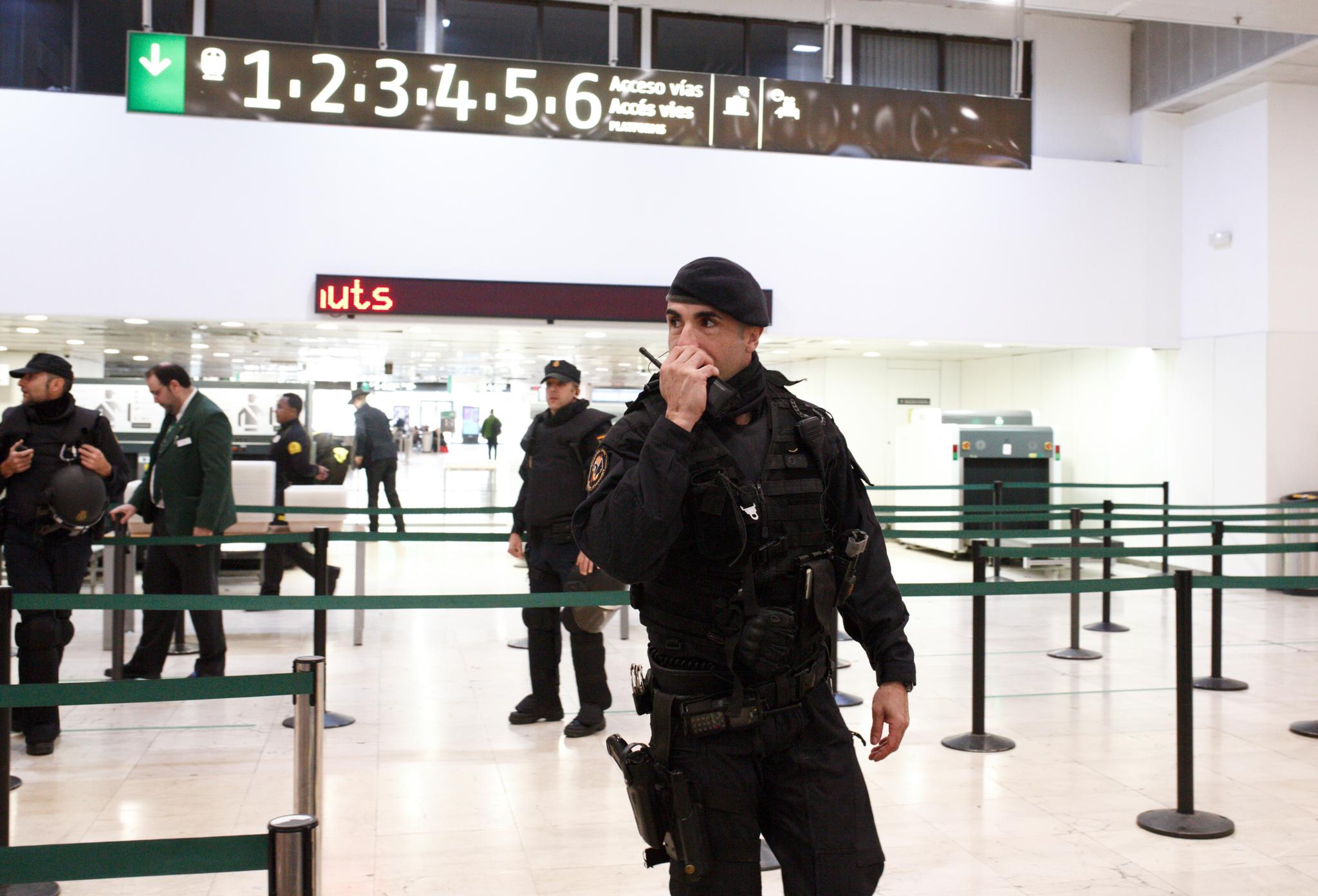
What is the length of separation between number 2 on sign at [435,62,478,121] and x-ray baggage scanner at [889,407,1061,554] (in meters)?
7.98

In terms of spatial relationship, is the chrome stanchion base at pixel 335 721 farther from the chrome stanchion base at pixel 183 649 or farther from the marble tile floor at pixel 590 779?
the chrome stanchion base at pixel 183 649

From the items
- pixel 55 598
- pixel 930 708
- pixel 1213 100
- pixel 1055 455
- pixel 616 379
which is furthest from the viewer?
pixel 616 379

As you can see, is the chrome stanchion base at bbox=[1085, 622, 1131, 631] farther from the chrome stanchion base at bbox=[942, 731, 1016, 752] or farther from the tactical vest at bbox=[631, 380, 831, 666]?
the tactical vest at bbox=[631, 380, 831, 666]

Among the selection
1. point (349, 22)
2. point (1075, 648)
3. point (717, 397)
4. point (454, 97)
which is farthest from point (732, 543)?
point (349, 22)

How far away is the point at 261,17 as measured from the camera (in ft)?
37.7

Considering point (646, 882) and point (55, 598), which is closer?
point (646, 882)

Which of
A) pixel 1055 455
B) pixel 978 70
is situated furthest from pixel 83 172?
pixel 1055 455

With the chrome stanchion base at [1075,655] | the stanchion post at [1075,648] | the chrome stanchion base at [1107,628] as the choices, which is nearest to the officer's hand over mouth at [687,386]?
the stanchion post at [1075,648]

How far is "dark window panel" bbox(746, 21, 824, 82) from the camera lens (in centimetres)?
1223

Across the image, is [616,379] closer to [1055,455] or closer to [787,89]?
[1055,455]

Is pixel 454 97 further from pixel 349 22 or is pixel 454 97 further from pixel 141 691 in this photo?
pixel 349 22

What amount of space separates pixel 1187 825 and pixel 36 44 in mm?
11913

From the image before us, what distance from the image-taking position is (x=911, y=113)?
21.9 ft

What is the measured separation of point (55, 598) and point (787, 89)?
15.5 ft
